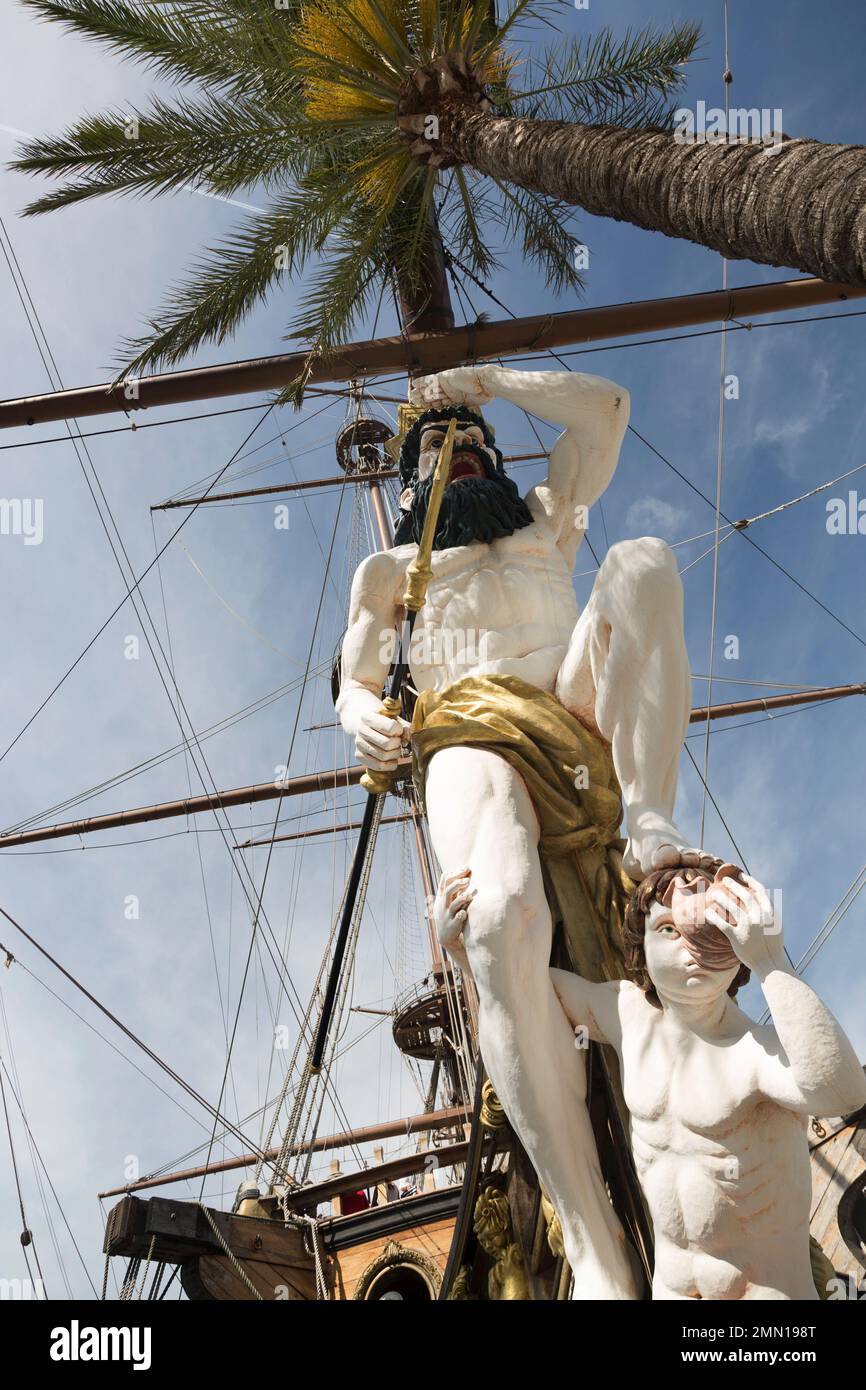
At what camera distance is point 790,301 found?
8.23 metres

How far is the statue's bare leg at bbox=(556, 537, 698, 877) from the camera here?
146 inches

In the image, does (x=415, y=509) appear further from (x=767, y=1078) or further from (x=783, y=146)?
(x=767, y=1078)

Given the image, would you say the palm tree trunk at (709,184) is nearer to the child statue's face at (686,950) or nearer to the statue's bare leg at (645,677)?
the statue's bare leg at (645,677)

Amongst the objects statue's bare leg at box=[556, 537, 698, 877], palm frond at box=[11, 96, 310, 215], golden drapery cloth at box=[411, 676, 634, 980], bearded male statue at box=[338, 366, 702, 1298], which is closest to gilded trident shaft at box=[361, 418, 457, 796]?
bearded male statue at box=[338, 366, 702, 1298]

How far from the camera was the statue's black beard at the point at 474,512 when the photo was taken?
4.75 metres

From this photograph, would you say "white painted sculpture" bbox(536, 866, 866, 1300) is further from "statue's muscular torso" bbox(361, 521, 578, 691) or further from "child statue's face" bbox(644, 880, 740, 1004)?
"statue's muscular torso" bbox(361, 521, 578, 691)

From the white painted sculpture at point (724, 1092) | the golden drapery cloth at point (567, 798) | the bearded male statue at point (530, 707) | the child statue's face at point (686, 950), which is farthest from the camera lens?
the golden drapery cloth at point (567, 798)

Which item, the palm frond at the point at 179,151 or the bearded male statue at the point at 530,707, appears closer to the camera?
the bearded male statue at the point at 530,707

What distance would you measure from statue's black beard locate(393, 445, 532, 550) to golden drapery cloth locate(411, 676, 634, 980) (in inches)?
33.2

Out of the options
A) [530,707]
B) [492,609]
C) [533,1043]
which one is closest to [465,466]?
[492,609]

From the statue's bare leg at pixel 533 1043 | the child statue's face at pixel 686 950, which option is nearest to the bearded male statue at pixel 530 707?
the statue's bare leg at pixel 533 1043

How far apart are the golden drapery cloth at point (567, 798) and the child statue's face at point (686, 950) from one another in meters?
0.62
